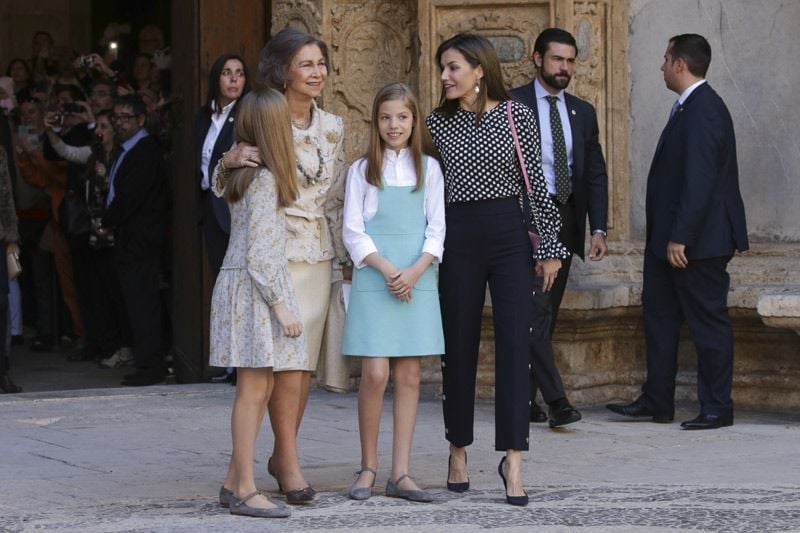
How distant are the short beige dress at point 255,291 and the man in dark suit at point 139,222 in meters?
4.35

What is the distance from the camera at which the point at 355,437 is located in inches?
308

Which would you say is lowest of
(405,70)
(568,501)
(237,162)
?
(568,501)

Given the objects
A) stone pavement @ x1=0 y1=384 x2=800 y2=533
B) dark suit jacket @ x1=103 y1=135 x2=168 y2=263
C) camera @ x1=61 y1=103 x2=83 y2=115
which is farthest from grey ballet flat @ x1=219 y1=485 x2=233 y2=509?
camera @ x1=61 y1=103 x2=83 y2=115

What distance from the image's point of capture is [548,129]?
8250 mm

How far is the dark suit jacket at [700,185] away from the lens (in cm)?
817

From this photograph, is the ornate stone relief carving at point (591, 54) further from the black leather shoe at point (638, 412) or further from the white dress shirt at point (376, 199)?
the white dress shirt at point (376, 199)

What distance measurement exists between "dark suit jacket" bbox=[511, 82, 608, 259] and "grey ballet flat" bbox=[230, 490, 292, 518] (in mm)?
2939

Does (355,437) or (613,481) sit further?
(355,437)

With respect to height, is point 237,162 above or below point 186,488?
above

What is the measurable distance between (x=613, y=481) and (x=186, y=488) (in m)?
1.63

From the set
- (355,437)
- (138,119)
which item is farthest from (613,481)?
(138,119)

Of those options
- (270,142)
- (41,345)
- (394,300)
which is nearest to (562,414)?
(394,300)

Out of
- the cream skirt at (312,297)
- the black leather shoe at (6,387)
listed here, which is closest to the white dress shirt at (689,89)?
the cream skirt at (312,297)

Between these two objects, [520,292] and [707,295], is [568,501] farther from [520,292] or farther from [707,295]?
[707,295]
